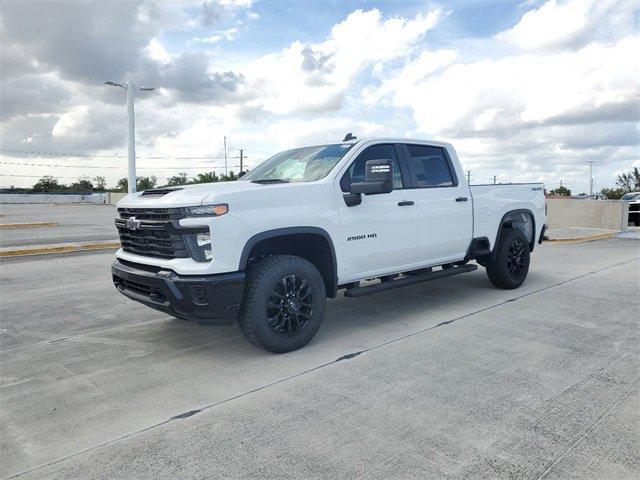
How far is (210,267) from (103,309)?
9.79 ft

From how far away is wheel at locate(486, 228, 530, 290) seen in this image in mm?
6883

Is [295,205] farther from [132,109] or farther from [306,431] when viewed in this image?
[132,109]

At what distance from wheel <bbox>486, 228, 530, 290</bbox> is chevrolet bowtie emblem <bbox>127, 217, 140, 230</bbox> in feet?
15.4

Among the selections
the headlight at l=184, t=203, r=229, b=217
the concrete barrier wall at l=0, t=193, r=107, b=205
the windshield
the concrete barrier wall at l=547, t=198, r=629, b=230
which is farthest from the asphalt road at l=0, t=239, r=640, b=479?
the concrete barrier wall at l=0, t=193, r=107, b=205

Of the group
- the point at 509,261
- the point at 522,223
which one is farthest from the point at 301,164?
the point at 522,223

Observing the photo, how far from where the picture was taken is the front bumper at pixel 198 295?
12.9 feet

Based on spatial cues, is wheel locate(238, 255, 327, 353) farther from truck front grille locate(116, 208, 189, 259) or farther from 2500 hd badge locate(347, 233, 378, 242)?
truck front grille locate(116, 208, 189, 259)

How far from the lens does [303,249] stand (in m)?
4.79

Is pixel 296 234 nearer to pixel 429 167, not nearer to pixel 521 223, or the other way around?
pixel 429 167

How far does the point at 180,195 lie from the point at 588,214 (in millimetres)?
18567

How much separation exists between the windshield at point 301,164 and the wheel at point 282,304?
3.16 feet

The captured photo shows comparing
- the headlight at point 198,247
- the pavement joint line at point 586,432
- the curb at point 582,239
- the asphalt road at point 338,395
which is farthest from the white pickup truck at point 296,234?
the curb at point 582,239

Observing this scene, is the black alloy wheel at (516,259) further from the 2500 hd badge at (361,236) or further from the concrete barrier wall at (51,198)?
the concrete barrier wall at (51,198)

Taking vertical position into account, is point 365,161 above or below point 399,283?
above
